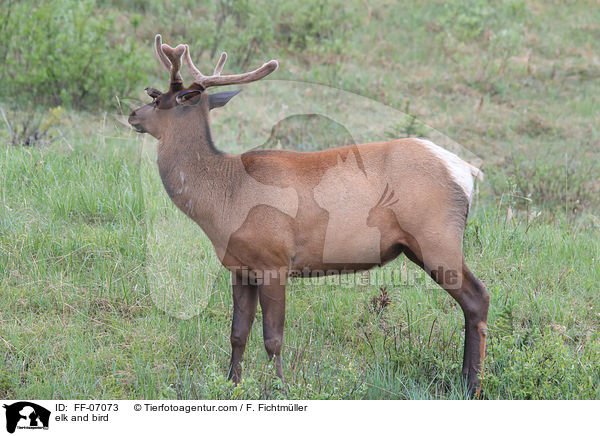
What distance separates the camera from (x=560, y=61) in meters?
13.3

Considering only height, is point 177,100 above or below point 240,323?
above

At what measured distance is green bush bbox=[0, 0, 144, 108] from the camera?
10320mm

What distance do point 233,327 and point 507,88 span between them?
902 centimetres

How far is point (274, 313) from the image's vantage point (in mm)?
4730

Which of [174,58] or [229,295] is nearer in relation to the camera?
[174,58]

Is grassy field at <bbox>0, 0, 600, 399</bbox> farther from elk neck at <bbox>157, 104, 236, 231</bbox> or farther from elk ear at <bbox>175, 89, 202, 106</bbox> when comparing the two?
elk ear at <bbox>175, 89, 202, 106</bbox>

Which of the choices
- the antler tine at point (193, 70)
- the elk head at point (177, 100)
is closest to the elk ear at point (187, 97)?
the elk head at point (177, 100)

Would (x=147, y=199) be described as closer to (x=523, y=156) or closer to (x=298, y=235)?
(x=298, y=235)

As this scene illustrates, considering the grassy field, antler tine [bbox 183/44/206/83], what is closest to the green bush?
the grassy field

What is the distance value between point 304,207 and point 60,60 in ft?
23.0
